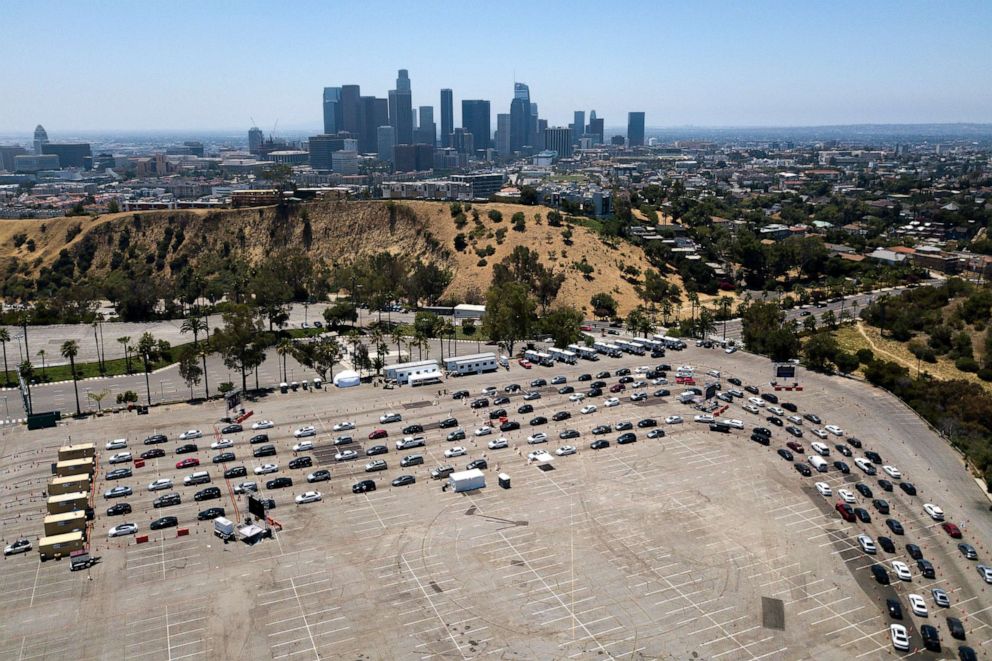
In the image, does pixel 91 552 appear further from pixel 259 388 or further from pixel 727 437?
pixel 727 437

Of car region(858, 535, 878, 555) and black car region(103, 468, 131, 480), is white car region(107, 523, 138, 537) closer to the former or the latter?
black car region(103, 468, 131, 480)

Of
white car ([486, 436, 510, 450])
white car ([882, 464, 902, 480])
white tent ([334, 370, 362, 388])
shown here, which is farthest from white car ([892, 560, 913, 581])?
white tent ([334, 370, 362, 388])

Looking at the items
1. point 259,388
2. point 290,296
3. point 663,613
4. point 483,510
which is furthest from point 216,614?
point 290,296

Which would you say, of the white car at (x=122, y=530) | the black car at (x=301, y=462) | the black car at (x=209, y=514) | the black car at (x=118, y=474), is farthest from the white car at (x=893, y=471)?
the black car at (x=118, y=474)

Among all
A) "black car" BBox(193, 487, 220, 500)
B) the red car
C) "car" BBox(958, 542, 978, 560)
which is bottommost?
"car" BBox(958, 542, 978, 560)

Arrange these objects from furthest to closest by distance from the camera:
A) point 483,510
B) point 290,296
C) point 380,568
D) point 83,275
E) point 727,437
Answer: point 83,275 → point 290,296 → point 727,437 → point 483,510 → point 380,568
